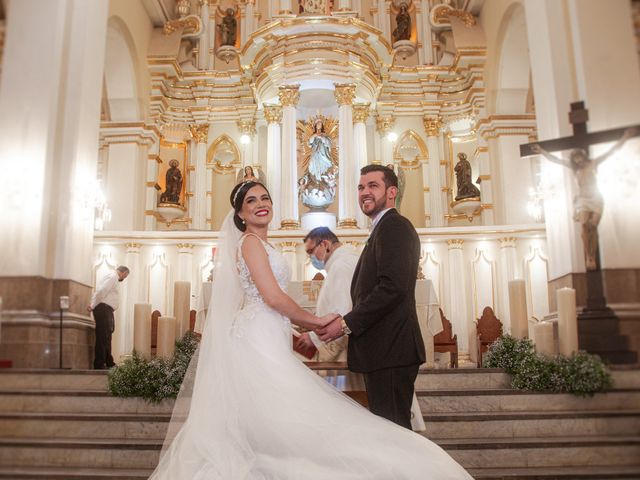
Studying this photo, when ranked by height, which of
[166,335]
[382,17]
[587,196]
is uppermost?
[382,17]

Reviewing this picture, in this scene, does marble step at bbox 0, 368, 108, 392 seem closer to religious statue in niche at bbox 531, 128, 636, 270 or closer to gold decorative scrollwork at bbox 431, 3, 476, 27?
religious statue in niche at bbox 531, 128, 636, 270

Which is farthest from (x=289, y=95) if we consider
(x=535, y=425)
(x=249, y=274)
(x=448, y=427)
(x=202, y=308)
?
(x=249, y=274)

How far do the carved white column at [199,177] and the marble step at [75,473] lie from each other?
32.8 feet

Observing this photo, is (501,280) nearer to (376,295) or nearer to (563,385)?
(563,385)

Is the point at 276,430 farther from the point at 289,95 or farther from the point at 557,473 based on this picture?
the point at 289,95

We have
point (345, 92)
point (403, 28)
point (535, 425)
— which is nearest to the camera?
point (535, 425)

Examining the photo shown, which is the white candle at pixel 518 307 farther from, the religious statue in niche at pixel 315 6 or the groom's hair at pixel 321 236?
the religious statue in niche at pixel 315 6

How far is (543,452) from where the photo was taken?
5027 millimetres

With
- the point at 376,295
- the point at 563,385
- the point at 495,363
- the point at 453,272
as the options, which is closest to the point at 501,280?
the point at 453,272

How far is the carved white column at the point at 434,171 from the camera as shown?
14836 millimetres

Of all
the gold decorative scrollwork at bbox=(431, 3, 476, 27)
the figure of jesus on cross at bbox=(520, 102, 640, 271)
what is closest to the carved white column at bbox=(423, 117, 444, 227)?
the gold decorative scrollwork at bbox=(431, 3, 476, 27)

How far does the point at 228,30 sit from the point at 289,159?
4762 mm

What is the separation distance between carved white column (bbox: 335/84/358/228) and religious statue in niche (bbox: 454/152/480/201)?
2.63 meters

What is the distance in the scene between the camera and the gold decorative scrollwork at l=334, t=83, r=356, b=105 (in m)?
13.8
